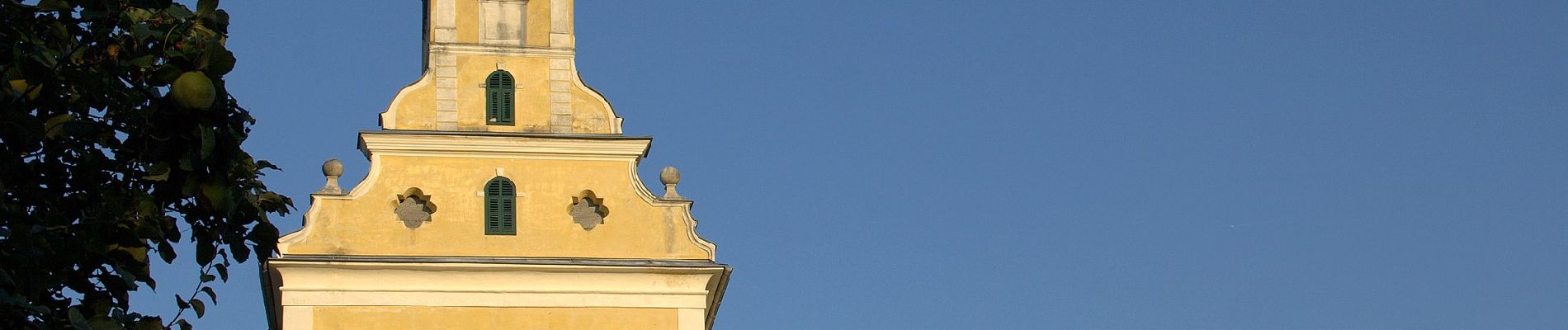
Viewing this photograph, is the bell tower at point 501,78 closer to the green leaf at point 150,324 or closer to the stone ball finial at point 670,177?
the stone ball finial at point 670,177

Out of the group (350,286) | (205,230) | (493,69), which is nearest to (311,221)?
(350,286)

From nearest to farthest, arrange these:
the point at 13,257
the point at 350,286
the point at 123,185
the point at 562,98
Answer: the point at 13,257
the point at 123,185
the point at 350,286
the point at 562,98

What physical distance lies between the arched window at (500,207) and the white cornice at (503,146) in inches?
13.5

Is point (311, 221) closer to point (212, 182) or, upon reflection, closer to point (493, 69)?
point (493, 69)

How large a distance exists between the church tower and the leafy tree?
43.4ft

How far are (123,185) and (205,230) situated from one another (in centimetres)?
42

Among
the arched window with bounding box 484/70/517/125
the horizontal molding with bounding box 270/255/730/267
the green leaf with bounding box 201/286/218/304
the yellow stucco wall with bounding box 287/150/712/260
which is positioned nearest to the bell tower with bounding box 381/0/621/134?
the arched window with bounding box 484/70/517/125

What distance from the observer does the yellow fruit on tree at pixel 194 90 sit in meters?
10.3

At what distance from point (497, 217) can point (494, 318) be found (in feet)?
3.79

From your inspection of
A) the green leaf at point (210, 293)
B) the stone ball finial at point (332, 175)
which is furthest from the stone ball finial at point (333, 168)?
the green leaf at point (210, 293)

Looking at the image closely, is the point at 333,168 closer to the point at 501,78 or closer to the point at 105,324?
the point at 501,78

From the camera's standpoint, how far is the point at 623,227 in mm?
25453

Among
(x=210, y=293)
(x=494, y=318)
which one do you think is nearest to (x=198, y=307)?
(x=210, y=293)

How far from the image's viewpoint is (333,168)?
25.3 meters
